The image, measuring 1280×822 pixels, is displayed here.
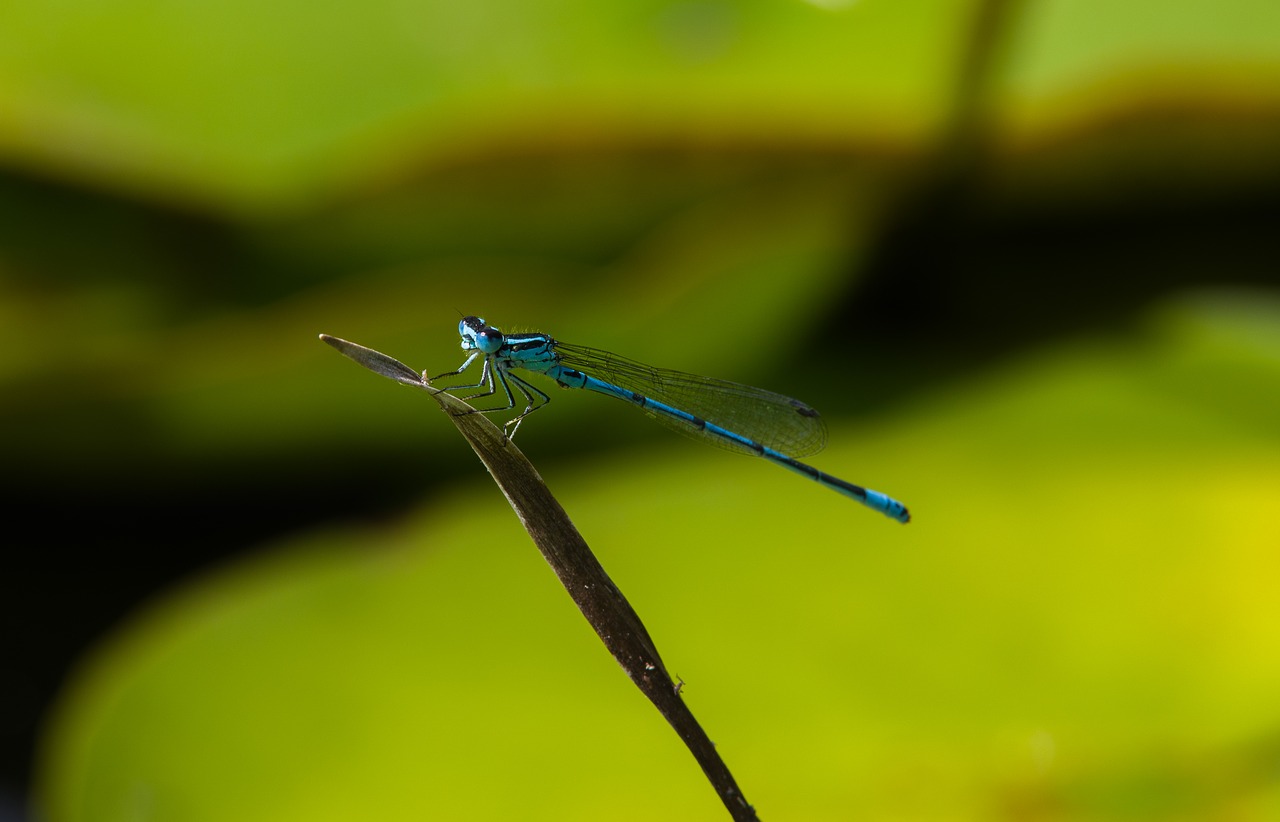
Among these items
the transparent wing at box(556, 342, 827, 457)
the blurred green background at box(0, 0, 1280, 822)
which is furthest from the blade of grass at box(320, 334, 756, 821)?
the transparent wing at box(556, 342, 827, 457)

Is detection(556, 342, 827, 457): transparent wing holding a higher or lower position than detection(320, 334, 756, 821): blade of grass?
higher

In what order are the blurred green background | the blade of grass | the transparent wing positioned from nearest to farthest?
the blade of grass, the blurred green background, the transparent wing

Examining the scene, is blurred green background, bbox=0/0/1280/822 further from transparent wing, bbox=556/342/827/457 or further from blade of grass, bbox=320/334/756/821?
blade of grass, bbox=320/334/756/821

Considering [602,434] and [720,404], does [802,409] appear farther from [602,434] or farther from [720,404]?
[602,434]

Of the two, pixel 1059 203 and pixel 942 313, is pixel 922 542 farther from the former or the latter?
pixel 1059 203

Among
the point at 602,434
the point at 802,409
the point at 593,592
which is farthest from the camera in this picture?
the point at 602,434

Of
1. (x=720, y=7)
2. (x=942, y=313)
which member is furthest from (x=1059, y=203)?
(x=720, y=7)

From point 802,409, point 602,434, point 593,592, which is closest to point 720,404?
point 802,409
